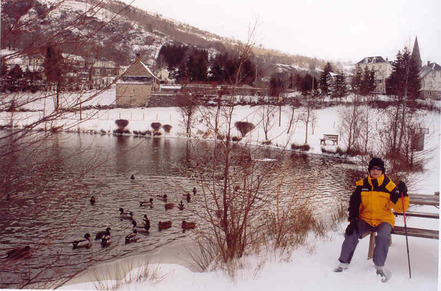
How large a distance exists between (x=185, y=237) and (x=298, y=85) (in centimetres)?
3555

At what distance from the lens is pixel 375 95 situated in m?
31.1

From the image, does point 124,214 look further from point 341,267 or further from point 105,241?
point 341,267

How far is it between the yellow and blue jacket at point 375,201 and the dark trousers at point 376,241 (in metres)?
0.07

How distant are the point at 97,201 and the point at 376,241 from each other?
8.93 meters

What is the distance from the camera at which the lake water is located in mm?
3992

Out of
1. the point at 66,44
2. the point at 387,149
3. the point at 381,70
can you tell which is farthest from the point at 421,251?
the point at 381,70

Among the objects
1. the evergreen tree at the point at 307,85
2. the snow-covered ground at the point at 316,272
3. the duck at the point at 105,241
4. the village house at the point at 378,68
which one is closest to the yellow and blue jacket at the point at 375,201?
the snow-covered ground at the point at 316,272

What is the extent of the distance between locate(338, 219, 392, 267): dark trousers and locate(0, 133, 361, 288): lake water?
167cm

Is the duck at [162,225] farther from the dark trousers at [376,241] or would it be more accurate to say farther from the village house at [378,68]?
the village house at [378,68]

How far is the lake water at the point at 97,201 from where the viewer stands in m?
3.99

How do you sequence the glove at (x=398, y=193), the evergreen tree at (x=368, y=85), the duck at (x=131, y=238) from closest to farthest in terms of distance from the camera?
the glove at (x=398, y=193) → the duck at (x=131, y=238) → the evergreen tree at (x=368, y=85)

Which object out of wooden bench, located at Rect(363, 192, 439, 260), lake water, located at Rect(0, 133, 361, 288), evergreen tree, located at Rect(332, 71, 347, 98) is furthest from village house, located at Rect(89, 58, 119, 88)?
evergreen tree, located at Rect(332, 71, 347, 98)

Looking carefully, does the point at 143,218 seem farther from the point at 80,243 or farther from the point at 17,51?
the point at 17,51

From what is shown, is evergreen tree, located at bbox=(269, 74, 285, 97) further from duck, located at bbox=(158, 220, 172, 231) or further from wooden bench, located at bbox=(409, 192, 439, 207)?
duck, located at bbox=(158, 220, 172, 231)
